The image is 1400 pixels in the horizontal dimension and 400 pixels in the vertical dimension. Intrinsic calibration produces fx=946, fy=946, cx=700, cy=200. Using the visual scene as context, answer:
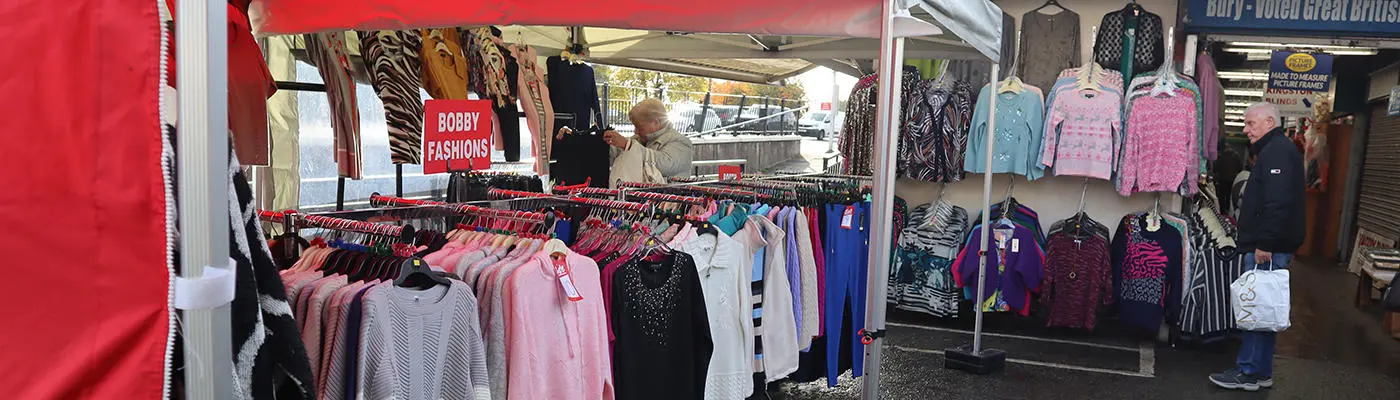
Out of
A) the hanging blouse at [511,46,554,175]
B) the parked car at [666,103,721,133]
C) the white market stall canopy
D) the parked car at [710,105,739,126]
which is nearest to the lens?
the white market stall canopy

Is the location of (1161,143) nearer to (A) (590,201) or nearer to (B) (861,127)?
(B) (861,127)

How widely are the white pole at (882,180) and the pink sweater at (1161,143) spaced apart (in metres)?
3.84

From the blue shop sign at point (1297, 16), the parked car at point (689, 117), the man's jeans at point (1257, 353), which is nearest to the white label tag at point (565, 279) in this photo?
the man's jeans at point (1257, 353)

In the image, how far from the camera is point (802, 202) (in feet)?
15.3

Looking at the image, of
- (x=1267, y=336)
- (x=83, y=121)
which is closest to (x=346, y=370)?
(x=83, y=121)

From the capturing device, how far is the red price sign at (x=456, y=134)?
3453mm

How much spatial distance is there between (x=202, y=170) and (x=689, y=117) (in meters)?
14.9

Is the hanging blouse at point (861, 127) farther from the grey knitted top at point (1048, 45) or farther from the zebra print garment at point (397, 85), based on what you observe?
the zebra print garment at point (397, 85)

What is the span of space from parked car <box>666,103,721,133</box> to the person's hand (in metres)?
9.25

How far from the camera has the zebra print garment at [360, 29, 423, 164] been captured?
13.7ft

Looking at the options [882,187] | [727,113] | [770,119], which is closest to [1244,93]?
[727,113]

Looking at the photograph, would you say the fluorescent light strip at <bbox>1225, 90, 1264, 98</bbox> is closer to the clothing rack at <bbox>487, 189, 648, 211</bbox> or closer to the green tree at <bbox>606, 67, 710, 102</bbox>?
the green tree at <bbox>606, 67, 710, 102</bbox>

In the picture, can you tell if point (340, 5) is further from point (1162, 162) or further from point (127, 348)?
point (1162, 162)

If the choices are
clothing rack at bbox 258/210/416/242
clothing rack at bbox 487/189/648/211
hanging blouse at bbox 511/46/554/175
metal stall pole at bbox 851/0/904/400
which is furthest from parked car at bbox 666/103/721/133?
clothing rack at bbox 258/210/416/242
